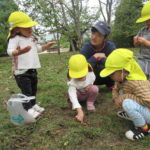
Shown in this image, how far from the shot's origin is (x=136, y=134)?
1.98m

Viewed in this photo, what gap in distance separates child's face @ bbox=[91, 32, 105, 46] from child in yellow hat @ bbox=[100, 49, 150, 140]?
104 cm

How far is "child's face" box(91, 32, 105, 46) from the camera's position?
2991 millimetres

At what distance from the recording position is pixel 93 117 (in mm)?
2467

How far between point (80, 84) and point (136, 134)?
962 millimetres

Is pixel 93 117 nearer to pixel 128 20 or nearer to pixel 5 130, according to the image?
pixel 5 130

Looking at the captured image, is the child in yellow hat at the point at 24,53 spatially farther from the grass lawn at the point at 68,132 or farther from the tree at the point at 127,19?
the tree at the point at 127,19

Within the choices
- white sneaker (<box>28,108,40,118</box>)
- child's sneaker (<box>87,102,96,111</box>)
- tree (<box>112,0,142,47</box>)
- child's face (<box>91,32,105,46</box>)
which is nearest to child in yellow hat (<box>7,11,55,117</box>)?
white sneaker (<box>28,108,40,118</box>)

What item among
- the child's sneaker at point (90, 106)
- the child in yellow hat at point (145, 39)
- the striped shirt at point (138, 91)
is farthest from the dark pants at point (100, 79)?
the striped shirt at point (138, 91)

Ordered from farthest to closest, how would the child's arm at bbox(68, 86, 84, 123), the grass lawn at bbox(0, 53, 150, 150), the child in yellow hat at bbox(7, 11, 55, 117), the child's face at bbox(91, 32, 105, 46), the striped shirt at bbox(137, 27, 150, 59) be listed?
the child's face at bbox(91, 32, 105, 46) → the striped shirt at bbox(137, 27, 150, 59) → the child in yellow hat at bbox(7, 11, 55, 117) → the child's arm at bbox(68, 86, 84, 123) → the grass lawn at bbox(0, 53, 150, 150)

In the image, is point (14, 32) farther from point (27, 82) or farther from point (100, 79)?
point (100, 79)

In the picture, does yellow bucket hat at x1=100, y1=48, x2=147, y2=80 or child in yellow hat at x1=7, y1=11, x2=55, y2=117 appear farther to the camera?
child in yellow hat at x1=7, y1=11, x2=55, y2=117

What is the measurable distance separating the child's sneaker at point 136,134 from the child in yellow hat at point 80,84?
21.9 inches

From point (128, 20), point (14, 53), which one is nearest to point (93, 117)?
point (14, 53)

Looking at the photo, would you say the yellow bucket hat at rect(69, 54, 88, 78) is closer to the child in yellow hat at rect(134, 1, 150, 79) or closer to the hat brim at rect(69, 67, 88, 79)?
the hat brim at rect(69, 67, 88, 79)
